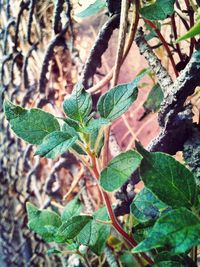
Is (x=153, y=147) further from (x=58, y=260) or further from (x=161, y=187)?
(x=58, y=260)

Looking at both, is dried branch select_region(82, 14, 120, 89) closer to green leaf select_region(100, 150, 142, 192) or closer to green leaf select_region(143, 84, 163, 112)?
green leaf select_region(143, 84, 163, 112)

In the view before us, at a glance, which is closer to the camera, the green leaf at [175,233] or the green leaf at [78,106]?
the green leaf at [175,233]

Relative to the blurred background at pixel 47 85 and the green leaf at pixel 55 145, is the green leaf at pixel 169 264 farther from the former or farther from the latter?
the blurred background at pixel 47 85

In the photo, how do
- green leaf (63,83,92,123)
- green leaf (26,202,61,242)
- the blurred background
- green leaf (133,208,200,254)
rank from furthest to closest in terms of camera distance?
the blurred background → green leaf (26,202,61,242) → green leaf (63,83,92,123) → green leaf (133,208,200,254)

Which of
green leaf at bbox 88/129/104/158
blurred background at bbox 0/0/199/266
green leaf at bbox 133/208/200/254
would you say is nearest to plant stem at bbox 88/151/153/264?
green leaf at bbox 88/129/104/158

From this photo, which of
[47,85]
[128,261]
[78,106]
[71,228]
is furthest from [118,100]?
[47,85]

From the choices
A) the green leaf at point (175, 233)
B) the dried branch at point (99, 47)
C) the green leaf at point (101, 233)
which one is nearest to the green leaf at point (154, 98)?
the dried branch at point (99, 47)

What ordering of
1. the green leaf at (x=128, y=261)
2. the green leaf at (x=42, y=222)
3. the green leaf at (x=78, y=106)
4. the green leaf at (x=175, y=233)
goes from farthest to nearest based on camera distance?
1. the green leaf at (x=128, y=261)
2. the green leaf at (x=42, y=222)
3. the green leaf at (x=78, y=106)
4. the green leaf at (x=175, y=233)
